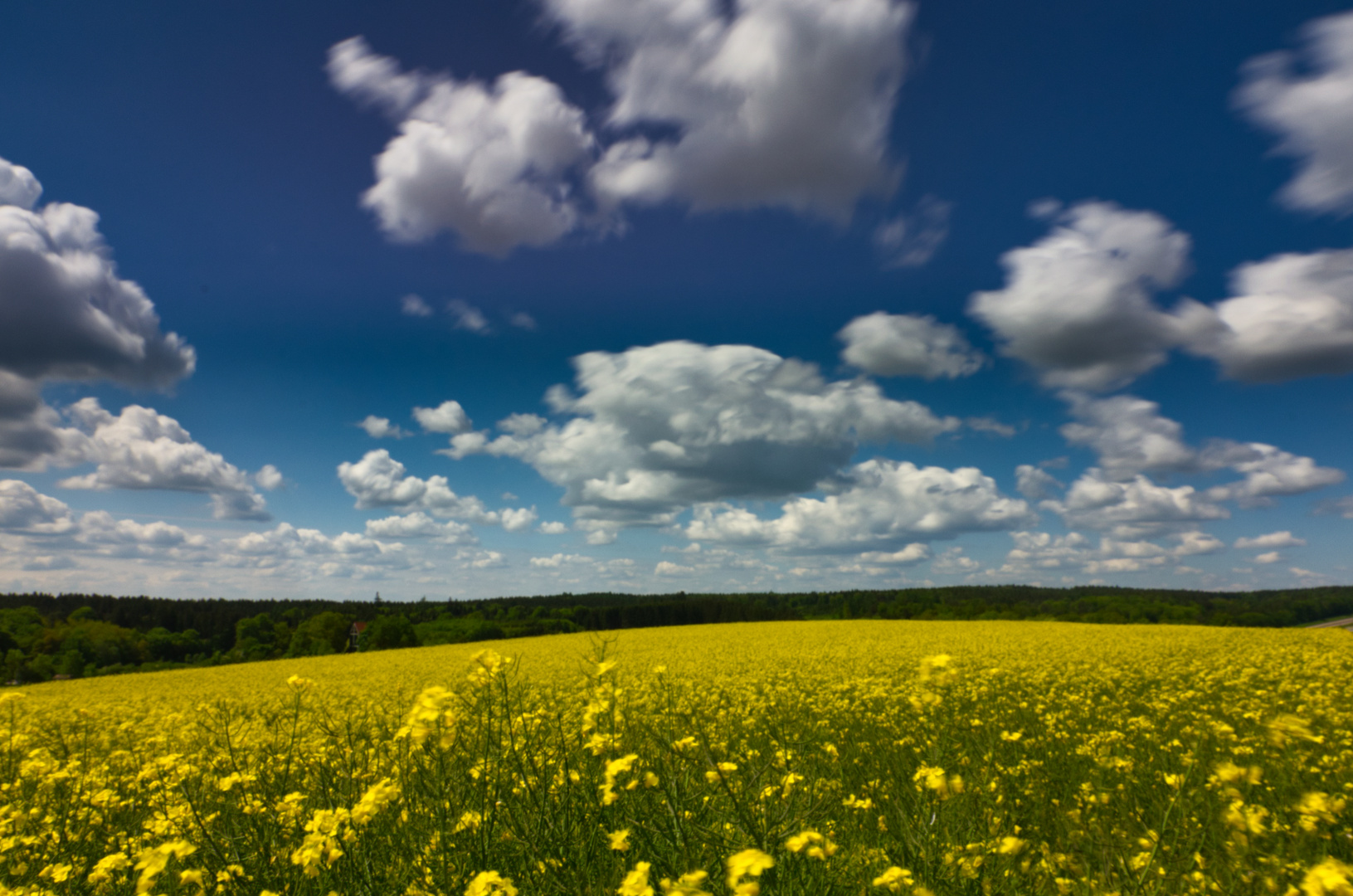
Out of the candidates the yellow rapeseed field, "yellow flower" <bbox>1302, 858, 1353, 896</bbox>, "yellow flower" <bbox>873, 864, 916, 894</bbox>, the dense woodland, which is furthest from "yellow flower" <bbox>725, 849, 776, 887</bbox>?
the dense woodland

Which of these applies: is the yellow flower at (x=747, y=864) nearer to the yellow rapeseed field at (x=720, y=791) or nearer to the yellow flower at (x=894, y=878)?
the yellow rapeseed field at (x=720, y=791)

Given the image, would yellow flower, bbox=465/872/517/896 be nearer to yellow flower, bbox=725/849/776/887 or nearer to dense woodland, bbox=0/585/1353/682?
yellow flower, bbox=725/849/776/887

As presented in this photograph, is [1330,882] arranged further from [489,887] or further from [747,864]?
[489,887]

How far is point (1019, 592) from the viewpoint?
10369cm

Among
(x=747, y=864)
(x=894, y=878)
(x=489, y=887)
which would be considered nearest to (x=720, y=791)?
(x=894, y=878)

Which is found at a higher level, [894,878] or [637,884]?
[637,884]

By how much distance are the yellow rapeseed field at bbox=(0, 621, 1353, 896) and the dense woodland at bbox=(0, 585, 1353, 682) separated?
132 ft

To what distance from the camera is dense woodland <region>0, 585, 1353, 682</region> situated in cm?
4366

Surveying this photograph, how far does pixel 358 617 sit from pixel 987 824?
8398 centimetres

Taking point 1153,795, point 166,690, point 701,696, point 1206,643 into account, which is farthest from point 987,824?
point 166,690

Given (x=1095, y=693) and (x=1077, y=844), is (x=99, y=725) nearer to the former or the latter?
(x=1077, y=844)

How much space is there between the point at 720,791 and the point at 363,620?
81.2 m

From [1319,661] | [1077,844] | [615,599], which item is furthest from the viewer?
[615,599]

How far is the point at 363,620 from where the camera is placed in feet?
237
